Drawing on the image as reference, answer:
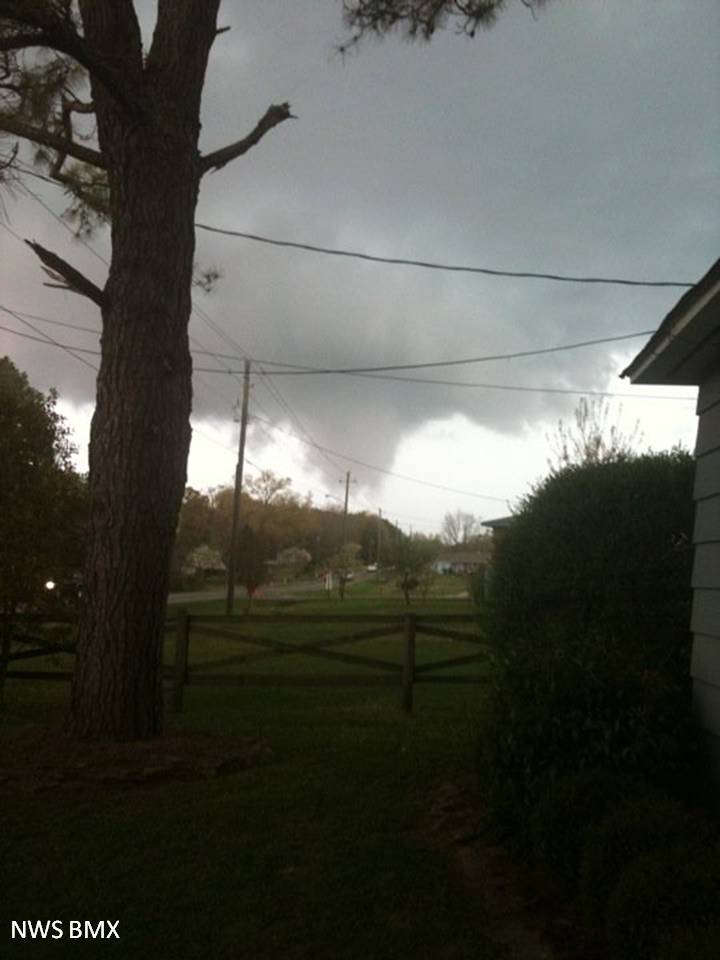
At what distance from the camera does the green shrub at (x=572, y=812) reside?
4508 millimetres

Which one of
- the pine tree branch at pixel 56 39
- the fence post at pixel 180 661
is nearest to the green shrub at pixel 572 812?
the pine tree branch at pixel 56 39

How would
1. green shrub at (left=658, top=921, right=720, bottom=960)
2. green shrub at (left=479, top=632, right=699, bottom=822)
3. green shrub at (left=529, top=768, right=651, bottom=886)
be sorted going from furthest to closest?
1. green shrub at (left=479, top=632, right=699, bottom=822)
2. green shrub at (left=529, top=768, right=651, bottom=886)
3. green shrub at (left=658, top=921, right=720, bottom=960)

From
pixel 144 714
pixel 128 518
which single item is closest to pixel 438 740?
pixel 144 714

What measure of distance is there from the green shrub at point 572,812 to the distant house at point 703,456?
3.18 ft

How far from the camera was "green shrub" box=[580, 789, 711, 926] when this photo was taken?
3.95 m

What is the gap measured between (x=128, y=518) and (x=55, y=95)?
4.53 metres

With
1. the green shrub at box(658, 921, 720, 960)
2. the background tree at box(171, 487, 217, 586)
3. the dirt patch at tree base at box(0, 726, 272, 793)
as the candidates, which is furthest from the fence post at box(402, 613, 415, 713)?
the background tree at box(171, 487, 217, 586)

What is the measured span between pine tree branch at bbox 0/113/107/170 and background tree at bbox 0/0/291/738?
14 mm

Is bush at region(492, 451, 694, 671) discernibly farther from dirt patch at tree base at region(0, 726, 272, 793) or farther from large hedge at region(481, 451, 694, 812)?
dirt patch at tree base at region(0, 726, 272, 793)

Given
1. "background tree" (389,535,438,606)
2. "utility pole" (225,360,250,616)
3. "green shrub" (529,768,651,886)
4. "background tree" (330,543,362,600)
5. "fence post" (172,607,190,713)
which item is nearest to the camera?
"green shrub" (529,768,651,886)

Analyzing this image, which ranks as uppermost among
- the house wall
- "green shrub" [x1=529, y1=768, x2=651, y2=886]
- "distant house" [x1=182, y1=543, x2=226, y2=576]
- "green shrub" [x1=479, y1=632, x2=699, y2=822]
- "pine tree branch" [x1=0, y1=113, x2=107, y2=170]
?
"pine tree branch" [x1=0, y1=113, x2=107, y2=170]

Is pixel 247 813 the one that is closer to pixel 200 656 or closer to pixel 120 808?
pixel 120 808

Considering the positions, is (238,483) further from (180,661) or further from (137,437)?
(137,437)

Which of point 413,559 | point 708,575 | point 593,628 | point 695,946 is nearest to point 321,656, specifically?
point 593,628
